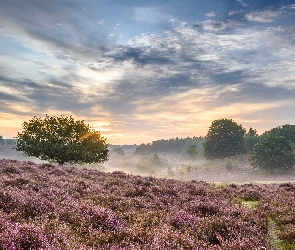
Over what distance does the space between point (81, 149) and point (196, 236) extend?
2802 cm

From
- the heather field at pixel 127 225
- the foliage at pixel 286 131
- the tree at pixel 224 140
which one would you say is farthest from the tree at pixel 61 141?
the foliage at pixel 286 131

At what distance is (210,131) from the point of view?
96.3m

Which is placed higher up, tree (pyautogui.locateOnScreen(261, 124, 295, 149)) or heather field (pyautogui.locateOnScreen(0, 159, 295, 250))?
tree (pyautogui.locateOnScreen(261, 124, 295, 149))

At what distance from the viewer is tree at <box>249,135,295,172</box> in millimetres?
69775

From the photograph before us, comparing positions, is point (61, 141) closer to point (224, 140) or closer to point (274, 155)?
point (274, 155)

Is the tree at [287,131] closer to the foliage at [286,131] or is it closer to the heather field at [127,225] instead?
the foliage at [286,131]

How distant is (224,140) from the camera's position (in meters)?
92.8

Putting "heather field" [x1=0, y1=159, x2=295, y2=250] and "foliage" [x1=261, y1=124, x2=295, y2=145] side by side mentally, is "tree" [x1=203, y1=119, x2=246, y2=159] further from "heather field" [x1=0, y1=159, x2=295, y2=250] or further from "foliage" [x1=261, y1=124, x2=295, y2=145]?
"heather field" [x1=0, y1=159, x2=295, y2=250]

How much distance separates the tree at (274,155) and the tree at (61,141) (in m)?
49.7

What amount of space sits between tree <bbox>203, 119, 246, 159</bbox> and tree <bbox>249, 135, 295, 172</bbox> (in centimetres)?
1933

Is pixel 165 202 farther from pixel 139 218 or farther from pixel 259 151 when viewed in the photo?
pixel 259 151

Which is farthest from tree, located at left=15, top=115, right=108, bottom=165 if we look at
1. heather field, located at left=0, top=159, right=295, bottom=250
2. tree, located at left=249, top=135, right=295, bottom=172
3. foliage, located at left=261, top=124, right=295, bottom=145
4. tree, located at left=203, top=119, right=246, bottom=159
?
foliage, located at left=261, top=124, right=295, bottom=145

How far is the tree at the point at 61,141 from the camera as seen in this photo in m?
31.5

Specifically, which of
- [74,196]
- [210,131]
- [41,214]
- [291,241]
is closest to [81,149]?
[74,196]
